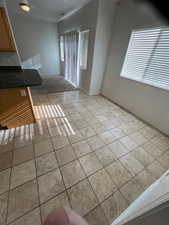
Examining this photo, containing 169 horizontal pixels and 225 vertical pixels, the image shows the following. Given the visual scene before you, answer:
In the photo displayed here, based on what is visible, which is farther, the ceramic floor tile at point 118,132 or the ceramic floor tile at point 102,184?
the ceramic floor tile at point 118,132

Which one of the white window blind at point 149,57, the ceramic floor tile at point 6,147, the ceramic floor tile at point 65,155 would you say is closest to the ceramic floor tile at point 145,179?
the ceramic floor tile at point 65,155

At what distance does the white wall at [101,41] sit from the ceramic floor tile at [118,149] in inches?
84.3

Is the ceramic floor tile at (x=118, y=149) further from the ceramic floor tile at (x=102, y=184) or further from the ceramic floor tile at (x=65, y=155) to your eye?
the ceramic floor tile at (x=65, y=155)

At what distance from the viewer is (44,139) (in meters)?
1.81

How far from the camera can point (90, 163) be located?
58.6 inches

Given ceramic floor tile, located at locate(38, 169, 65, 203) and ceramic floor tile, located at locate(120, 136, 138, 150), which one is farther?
ceramic floor tile, located at locate(120, 136, 138, 150)

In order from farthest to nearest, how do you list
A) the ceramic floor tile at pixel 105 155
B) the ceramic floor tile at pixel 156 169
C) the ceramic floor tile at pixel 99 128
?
1. the ceramic floor tile at pixel 99 128
2. the ceramic floor tile at pixel 105 155
3. the ceramic floor tile at pixel 156 169

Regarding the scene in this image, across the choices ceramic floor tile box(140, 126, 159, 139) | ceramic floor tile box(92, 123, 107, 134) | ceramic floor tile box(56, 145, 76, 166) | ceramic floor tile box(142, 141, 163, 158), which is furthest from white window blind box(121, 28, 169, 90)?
ceramic floor tile box(56, 145, 76, 166)

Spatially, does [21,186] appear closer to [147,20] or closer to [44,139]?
[44,139]

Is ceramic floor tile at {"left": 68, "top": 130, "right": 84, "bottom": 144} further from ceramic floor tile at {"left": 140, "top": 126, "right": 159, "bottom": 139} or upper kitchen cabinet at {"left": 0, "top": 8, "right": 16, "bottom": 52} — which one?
upper kitchen cabinet at {"left": 0, "top": 8, "right": 16, "bottom": 52}

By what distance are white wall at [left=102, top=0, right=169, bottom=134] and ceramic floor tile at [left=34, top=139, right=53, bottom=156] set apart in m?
2.15

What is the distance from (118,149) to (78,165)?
72 cm

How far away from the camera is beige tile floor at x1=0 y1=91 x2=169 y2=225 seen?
1.07 metres

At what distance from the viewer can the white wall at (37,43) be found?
4301 millimetres
